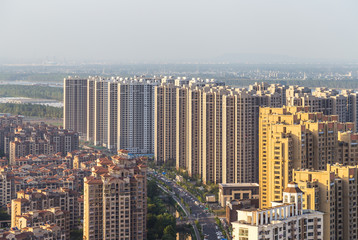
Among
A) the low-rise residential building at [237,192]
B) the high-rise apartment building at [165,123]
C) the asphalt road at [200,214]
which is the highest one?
the high-rise apartment building at [165,123]

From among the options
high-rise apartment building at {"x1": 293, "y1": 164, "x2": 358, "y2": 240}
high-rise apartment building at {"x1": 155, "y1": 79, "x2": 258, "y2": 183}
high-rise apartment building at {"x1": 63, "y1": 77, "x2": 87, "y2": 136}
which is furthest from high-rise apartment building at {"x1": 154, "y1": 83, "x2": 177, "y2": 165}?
high-rise apartment building at {"x1": 293, "y1": 164, "x2": 358, "y2": 240}

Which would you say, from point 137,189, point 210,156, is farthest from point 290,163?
point 210,156

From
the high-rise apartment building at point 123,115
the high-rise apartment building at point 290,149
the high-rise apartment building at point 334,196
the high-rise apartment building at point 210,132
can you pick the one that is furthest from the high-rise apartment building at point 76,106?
the high-rise apartment building at point 334,196

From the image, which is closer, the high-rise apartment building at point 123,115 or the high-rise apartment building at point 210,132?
the high-rise apartment building at point 210,132

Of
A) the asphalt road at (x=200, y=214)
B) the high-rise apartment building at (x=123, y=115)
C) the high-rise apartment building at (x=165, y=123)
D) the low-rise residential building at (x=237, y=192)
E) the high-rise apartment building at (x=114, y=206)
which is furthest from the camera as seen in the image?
the high-rise apartment building at (x=123, y=115)

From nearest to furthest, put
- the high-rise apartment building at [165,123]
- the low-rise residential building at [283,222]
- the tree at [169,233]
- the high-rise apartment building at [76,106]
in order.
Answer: the low-rise residential building at [283,222] < the tree at [169,233] < the high-rise apartment building at [165,123] < the high-rise apartment building at [76,106]

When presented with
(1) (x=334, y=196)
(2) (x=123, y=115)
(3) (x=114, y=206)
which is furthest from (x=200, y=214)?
(2) (x=123, y=115)

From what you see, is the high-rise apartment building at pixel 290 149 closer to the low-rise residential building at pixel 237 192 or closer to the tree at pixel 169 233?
the tree at pixel 169 233

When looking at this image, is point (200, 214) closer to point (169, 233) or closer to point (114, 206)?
point (169, 233)

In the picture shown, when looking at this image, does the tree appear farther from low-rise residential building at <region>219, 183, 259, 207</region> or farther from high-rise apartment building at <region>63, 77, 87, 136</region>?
high-rise apartment building at <region>63, 77, 87, 136</region>
